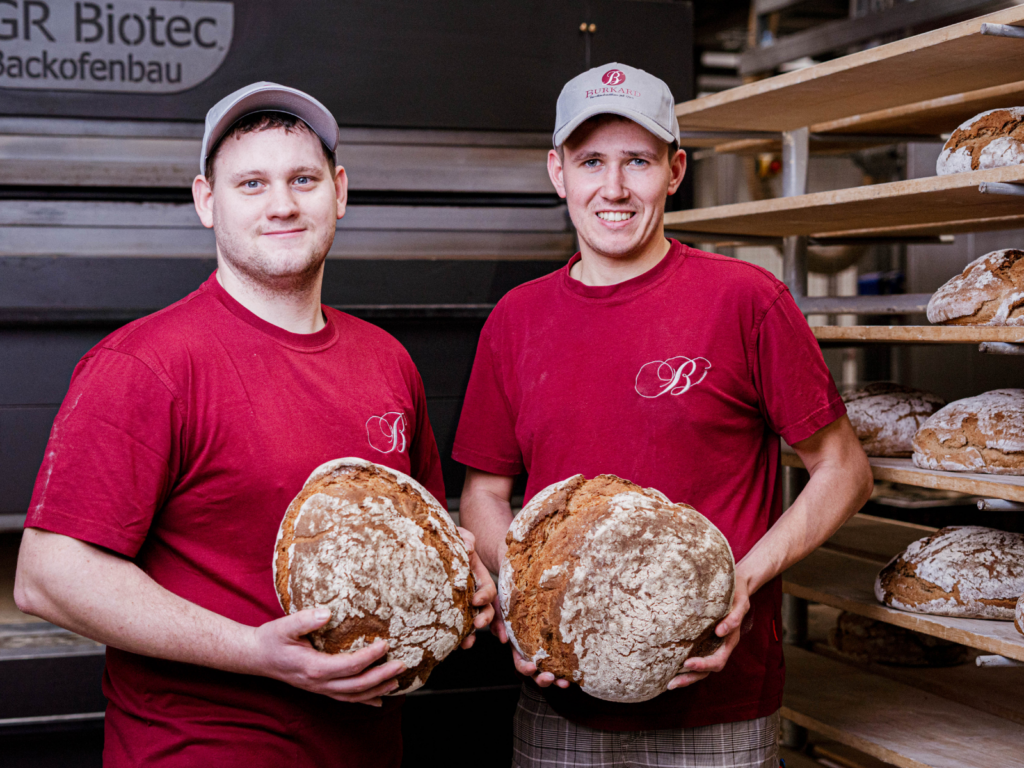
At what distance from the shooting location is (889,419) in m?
2.17

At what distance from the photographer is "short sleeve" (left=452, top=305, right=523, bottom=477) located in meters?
1.74

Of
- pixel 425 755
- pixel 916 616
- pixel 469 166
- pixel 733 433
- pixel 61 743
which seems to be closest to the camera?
pixel 733 433

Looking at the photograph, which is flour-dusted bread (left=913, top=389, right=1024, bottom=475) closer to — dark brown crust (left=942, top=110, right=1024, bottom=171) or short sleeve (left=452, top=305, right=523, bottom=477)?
dark brown crust (left=942, top=110, right=1024, bottom=171)

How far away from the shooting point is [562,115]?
5.38ft

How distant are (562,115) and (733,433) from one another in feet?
2.08

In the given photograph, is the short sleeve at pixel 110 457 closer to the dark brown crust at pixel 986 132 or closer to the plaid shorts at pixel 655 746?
the plaid shorts at pixel 655 746

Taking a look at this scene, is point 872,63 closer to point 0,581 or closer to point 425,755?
point 425,755

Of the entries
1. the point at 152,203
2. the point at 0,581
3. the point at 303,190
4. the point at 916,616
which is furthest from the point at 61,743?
the point at 916,616

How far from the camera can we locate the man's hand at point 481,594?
1.40 metres

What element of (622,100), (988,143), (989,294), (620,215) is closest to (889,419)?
(989,294)

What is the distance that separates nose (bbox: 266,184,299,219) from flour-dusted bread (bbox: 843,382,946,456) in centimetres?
141

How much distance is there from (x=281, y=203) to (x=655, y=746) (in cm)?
105

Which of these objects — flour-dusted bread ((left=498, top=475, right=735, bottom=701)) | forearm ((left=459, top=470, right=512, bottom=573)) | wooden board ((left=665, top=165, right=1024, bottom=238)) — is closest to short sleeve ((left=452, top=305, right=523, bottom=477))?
forearm ((left=459, top=470, right=512, bottom=573))

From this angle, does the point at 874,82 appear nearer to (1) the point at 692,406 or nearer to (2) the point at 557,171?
(2) the point at 557,171
